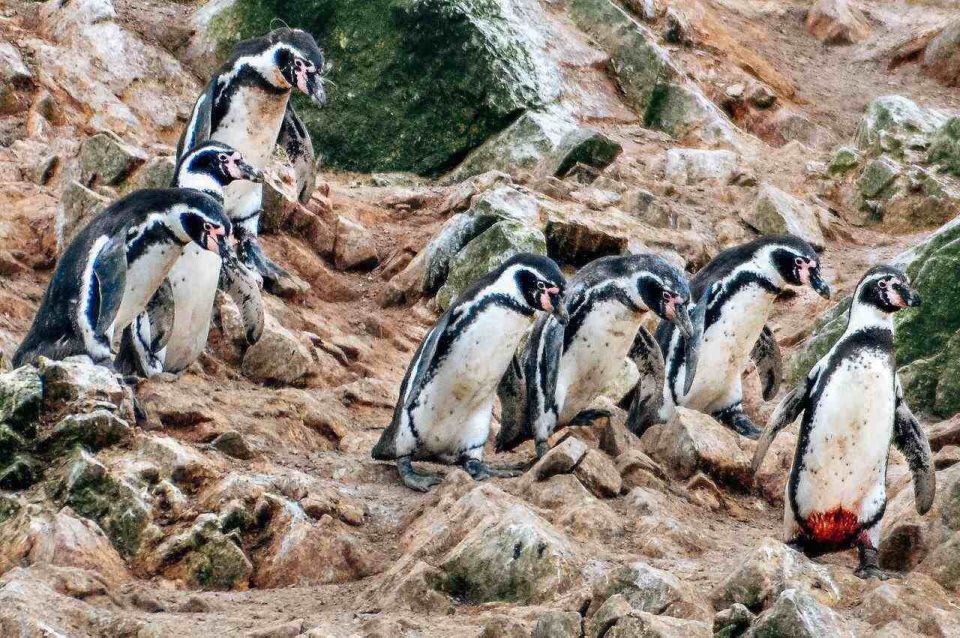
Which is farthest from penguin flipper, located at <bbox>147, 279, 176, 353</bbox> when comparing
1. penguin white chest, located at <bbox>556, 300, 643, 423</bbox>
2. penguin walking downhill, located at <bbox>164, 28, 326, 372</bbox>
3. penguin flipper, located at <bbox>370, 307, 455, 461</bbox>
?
penguin white chest, located at <bbox>556, 300, 643, 423</bbox>

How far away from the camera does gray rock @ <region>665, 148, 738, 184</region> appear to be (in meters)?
12.6

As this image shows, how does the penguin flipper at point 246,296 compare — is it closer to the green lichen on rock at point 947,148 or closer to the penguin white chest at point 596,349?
the penguin white chest at point 596,349

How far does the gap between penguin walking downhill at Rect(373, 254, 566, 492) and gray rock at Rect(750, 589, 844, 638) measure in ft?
9.14

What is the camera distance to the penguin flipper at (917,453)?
19.9ft

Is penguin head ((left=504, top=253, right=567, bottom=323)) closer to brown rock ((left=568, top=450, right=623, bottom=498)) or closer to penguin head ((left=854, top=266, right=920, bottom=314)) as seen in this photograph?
brown rock ((left=568, top=450, right=623, bottom=498))

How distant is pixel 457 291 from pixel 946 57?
29.7 ft

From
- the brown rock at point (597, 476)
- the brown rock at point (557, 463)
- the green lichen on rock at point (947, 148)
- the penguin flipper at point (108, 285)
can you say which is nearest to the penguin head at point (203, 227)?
the penguin flipper at point (108, 285)

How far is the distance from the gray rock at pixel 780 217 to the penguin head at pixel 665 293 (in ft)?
12.3

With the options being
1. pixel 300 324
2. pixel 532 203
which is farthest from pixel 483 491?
pixel 532 203

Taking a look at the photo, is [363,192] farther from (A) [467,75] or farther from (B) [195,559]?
(B) [195,559]

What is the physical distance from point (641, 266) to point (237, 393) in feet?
7.57

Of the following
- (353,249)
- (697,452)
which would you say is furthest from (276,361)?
(697,452)

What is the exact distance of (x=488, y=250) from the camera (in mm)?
Result: 9844

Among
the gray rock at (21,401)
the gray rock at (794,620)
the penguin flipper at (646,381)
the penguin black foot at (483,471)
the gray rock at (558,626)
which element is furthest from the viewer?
the penguin flipper at (646,381)
